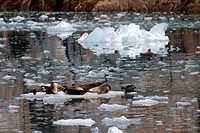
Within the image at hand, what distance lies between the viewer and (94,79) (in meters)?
13.3

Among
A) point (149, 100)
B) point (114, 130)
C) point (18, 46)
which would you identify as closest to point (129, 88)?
point (149, 100)

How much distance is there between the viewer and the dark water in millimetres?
8841

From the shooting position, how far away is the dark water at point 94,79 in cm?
884

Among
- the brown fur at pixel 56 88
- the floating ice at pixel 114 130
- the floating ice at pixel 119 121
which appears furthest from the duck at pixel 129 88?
the floating ice at pixel 114 130

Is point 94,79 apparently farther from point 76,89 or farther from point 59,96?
point 59,96

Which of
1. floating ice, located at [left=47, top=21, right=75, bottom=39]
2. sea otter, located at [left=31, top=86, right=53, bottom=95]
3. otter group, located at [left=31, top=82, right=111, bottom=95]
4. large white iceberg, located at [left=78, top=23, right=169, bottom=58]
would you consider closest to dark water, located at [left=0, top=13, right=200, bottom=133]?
sea otter, located at [left=31, top=86, right=53, bottom=95]

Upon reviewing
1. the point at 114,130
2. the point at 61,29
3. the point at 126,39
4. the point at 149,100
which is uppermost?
A: the point at 114,130

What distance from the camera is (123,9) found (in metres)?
51.0

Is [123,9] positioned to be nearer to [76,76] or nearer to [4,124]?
[76,76]

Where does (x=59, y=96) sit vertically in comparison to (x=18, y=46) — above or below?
above

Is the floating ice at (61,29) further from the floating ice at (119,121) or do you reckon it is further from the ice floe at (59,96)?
the floating ice at (119,121)

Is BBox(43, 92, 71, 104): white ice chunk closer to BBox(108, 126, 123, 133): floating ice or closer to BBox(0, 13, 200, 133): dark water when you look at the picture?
BBox(0, 13, 200, 133): dark water

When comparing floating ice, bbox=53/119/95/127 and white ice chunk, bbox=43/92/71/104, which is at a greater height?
floating ice, bbox=53/119/95/127

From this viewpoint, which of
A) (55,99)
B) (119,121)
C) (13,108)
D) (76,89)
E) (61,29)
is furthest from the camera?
(61,29)
